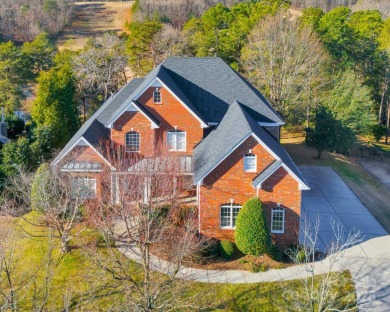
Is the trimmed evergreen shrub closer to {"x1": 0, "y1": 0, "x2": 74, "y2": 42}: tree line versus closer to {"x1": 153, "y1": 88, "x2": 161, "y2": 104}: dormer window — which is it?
{"x1": 153, "y1": 88, "x2": 161, "y2": 104}: dormer window

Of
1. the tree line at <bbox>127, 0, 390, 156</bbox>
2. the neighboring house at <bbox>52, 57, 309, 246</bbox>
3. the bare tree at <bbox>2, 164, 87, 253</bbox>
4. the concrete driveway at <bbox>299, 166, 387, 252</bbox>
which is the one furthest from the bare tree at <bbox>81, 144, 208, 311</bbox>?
the tree line at <bbox>127, 0, 390, 156</bbox>

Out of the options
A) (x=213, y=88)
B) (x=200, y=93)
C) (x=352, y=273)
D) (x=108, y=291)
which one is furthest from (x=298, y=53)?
(x=108, y=291)

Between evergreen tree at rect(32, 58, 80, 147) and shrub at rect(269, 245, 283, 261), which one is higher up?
evergreen tree at rect(32, 58, 80, 147)

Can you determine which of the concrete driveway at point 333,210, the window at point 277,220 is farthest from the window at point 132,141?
the concrete driveway at point 333,210

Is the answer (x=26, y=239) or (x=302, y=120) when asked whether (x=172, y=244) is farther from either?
(x=302, y=120)

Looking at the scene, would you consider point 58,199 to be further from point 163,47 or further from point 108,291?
point 163,47

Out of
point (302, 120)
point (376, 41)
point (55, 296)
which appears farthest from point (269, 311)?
point (376, 41)

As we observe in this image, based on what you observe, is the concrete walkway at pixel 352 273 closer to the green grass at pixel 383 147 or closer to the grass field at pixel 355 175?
the grass field at pixel 355 175
